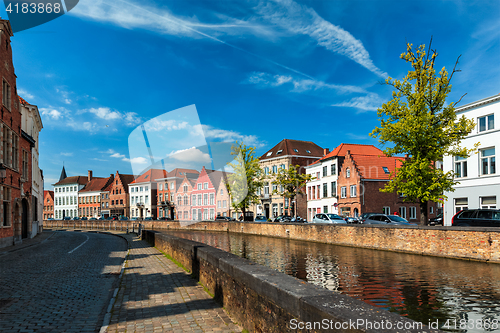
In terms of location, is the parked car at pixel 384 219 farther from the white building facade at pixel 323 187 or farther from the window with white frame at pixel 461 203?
the white building facade at pixel 323 187

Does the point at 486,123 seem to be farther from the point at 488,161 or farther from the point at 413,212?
the point at 413,212

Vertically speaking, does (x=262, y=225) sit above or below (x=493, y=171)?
below

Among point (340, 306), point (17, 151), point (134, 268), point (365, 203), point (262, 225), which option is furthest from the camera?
point (365, 203)

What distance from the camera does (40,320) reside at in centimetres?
595

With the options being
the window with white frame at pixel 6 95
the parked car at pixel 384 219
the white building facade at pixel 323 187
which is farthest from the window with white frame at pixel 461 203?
the window with white frame at pixel 6 95

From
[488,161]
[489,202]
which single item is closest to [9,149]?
[488,161]

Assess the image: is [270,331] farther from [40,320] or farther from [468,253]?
[468,253]

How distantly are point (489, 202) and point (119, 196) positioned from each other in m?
90.7

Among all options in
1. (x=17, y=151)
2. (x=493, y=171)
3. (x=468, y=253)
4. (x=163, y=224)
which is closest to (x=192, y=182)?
(x=163, y=224)

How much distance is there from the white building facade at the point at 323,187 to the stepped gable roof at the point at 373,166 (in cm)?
375

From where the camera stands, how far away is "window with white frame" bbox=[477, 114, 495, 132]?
28033 mm

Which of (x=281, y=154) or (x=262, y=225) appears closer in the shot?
(x=262, y=225)

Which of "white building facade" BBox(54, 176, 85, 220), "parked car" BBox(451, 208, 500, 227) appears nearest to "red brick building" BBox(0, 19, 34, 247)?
"parked car" BBox(451, 208, 500, 227)

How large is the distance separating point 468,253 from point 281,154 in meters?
52.9
